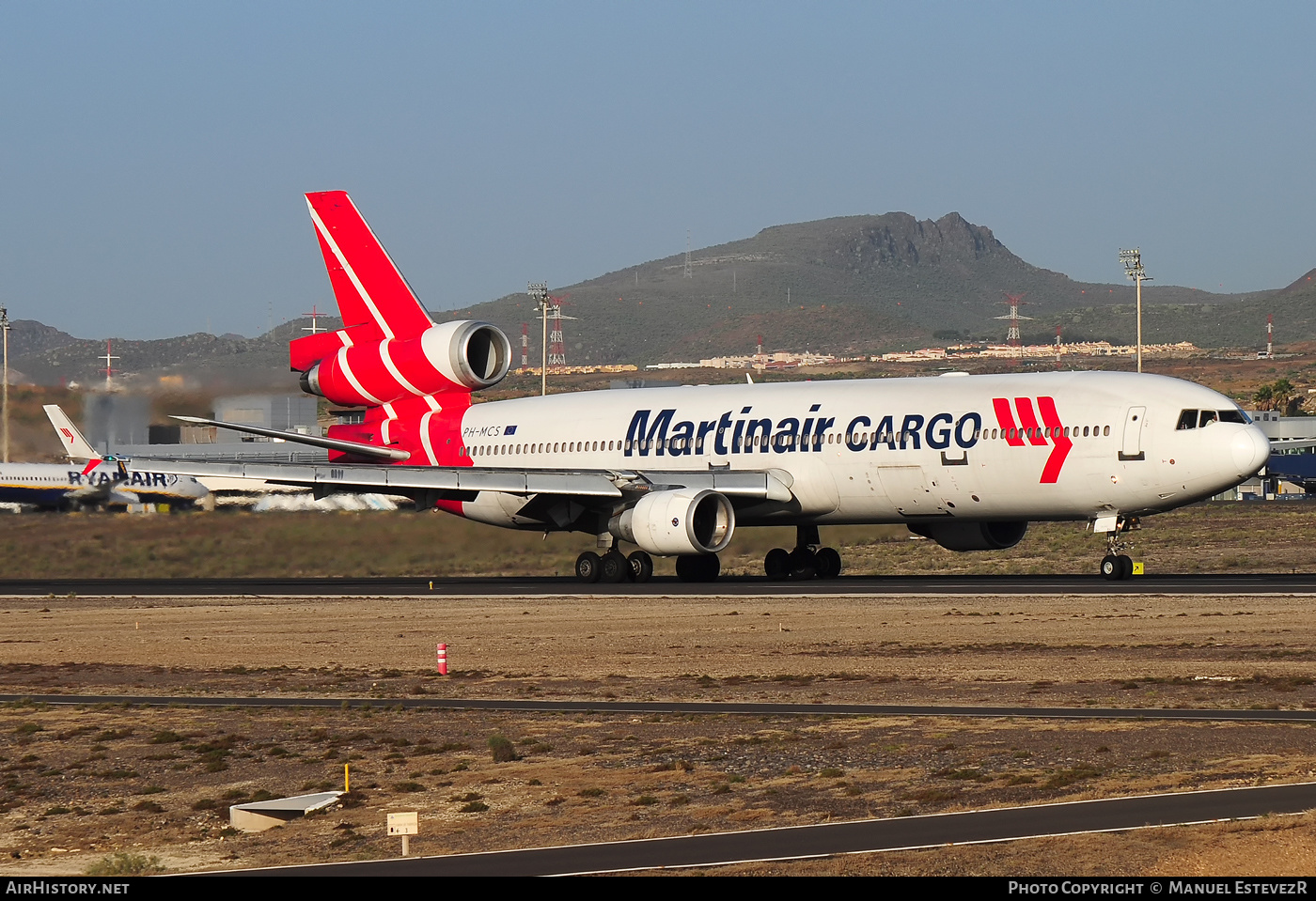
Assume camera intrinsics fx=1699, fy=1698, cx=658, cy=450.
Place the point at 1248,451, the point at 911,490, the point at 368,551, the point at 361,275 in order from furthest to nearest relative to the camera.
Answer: the point at 361,275, the point at 368,551, the point at 911,490, the point at 1248,451

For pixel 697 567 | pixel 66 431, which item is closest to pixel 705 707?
pixel 697 567

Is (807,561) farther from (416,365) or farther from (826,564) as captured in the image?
(416,365)

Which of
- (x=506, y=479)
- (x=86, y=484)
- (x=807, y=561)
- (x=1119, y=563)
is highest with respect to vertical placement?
(x=86, y=484)

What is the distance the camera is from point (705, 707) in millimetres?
20047

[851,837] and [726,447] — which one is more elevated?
[726,447]

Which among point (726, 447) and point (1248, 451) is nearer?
point (1248, 451)

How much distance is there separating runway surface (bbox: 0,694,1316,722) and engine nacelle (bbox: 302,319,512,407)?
2347 centimetres

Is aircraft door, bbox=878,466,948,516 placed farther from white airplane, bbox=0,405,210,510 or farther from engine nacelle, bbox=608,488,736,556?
white airplane, bbox=0,405,210,510

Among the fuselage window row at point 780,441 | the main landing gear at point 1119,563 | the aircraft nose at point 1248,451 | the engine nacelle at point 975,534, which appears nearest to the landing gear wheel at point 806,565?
the engine nacelle at point 975,534

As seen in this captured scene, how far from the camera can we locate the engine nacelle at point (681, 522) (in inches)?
1506

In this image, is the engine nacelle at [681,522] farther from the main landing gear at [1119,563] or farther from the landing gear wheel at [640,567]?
the main landing gear at [1119,563]

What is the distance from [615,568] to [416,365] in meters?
9.05

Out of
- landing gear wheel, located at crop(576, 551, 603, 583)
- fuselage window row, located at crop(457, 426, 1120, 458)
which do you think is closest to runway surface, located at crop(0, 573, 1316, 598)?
landing gear wheel, located at crop(576, 551, 603, 583)
